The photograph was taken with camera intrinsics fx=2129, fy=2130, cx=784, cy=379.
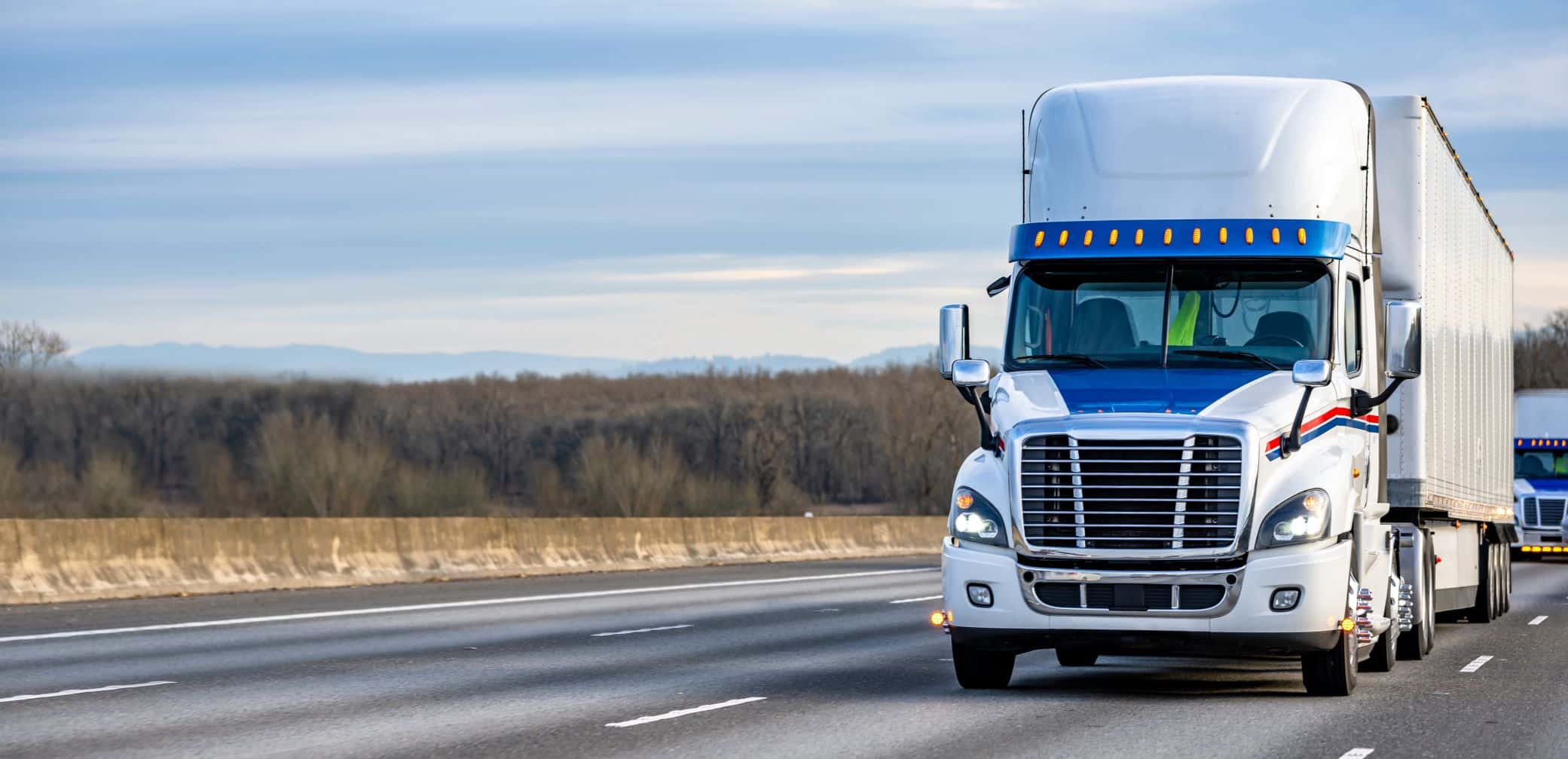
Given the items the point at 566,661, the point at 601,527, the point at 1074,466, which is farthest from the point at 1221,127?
the point at 601,527

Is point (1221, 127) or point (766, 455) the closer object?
point (1221, 127)

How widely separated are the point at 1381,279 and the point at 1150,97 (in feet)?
8.99

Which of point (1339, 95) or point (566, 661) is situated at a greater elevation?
point (1339, 95)

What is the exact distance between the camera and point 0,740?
11.2 metres

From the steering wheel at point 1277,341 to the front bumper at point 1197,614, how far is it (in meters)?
1.37

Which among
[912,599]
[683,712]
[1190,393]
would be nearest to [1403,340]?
[1190,393]

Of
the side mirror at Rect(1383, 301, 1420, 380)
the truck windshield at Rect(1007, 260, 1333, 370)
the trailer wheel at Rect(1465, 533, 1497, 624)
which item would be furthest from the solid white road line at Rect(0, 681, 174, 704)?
the trailer wheel at Rect(1465, 533, 1497, 624)

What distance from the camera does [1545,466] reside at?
146 feet

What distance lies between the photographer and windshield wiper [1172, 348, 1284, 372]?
1372 cm

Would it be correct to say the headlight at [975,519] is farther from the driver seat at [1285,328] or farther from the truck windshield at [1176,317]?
the driver seat at [1285,328]

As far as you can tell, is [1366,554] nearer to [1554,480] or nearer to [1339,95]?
[1339,95]

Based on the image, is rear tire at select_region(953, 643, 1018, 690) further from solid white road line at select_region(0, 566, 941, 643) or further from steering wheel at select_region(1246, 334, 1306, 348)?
solid white road line at select_region(0, 566, 941, 643)

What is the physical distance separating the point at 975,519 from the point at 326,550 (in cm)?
1684

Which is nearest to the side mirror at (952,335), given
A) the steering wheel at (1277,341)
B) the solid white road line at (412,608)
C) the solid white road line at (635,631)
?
the steering wheel at (1277,341)
